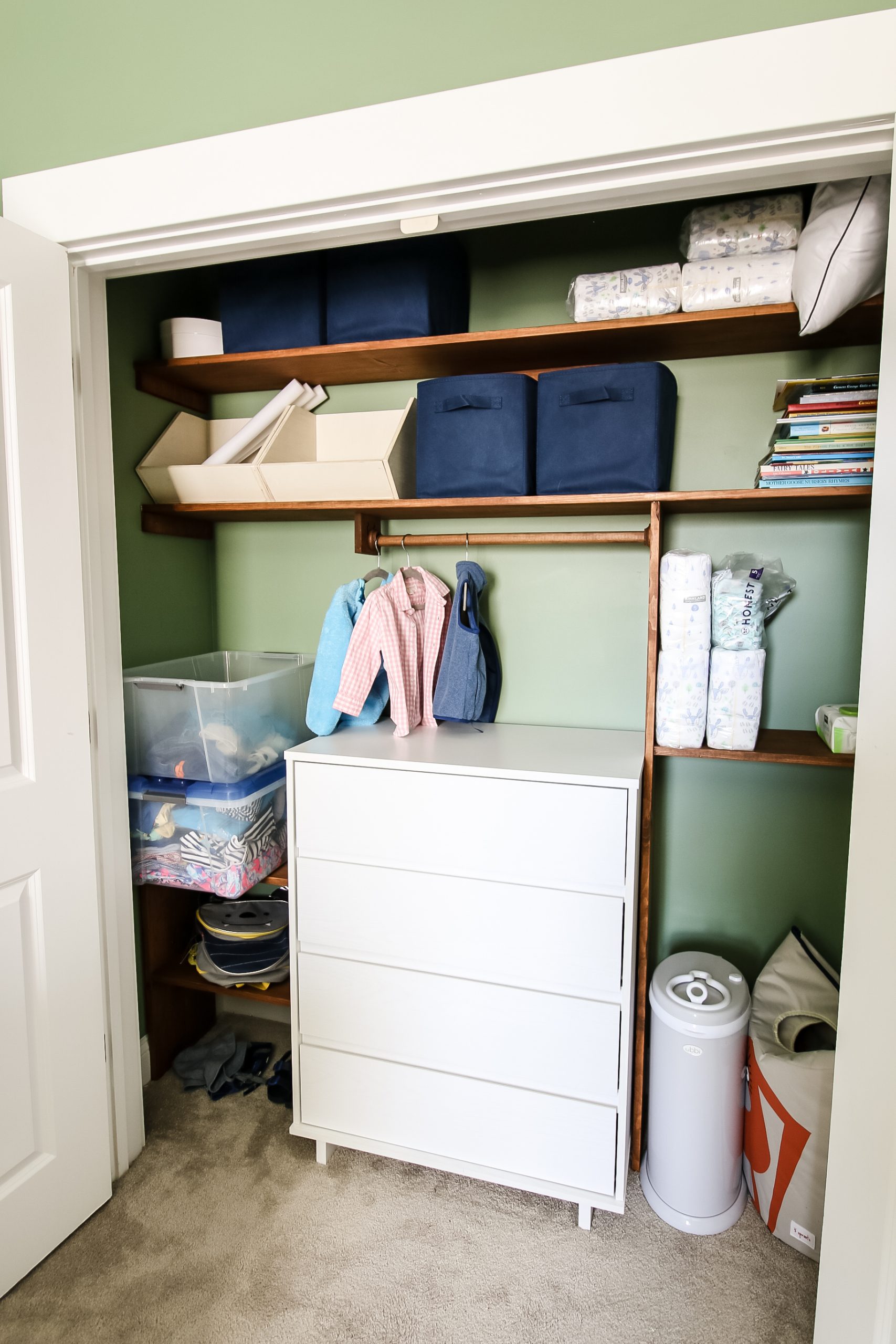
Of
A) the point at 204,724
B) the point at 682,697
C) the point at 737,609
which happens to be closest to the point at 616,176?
the point at 737,609

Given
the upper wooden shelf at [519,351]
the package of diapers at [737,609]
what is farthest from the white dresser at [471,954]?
the upper wooden shelf at [519,351]

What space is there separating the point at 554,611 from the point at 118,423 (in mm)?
1264

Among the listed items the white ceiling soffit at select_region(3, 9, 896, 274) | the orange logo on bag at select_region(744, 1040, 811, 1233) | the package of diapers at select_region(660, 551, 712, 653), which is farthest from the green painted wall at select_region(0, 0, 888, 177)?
the orange logo on bag at select_region(744, 1040, 811, 1233)

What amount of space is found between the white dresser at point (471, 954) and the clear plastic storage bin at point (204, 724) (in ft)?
0.70

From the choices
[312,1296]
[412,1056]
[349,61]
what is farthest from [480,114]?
[312,1296]

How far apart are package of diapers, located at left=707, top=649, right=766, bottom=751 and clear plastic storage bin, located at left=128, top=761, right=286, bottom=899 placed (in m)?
1.15

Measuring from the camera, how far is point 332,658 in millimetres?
2064

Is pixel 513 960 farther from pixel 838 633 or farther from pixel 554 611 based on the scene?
pixel 838 633

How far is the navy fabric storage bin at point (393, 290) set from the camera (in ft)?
6.04

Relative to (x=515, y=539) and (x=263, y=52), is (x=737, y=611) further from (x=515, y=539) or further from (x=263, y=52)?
(x=263, y=52)

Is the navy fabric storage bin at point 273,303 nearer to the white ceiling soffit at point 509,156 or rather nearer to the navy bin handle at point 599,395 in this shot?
the white ceiling soffit at point 509,156

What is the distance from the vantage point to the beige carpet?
4.88 feet

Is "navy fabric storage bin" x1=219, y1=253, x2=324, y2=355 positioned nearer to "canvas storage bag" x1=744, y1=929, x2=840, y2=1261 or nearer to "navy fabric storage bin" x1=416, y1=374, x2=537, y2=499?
"navy fabric storage bin" x1=416, y1=374, x2=537, y2=499

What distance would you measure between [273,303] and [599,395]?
2.97ft
